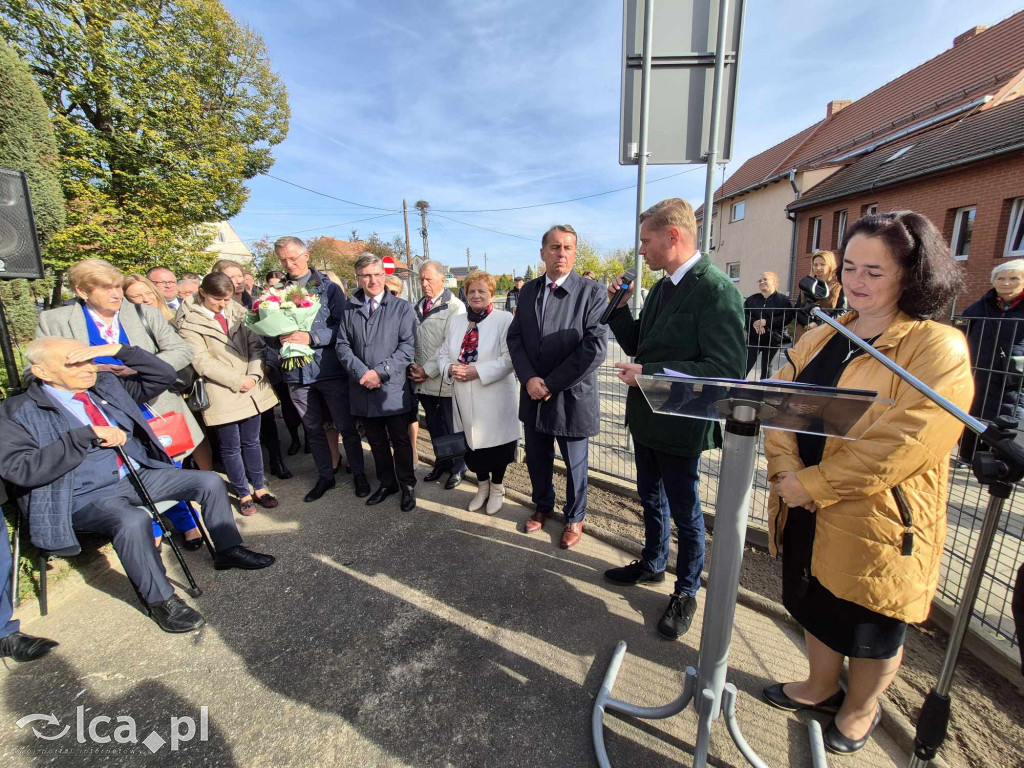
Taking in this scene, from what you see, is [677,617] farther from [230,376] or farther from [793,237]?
[793,237]

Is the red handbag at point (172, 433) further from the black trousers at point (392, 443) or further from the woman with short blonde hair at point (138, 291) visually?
the black trousers at point (392, 443)

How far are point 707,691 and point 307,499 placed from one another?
3.51 m

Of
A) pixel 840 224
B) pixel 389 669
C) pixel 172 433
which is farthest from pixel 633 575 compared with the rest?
pixel 840 224

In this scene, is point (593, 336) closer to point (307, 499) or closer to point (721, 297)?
point (721, 297)

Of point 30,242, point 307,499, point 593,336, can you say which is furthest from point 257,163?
point 593,336

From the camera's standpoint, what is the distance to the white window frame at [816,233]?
679 inches

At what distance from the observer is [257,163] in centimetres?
1595

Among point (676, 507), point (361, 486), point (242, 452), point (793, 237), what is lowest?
point (361, 486)

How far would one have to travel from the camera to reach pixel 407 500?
382 cm

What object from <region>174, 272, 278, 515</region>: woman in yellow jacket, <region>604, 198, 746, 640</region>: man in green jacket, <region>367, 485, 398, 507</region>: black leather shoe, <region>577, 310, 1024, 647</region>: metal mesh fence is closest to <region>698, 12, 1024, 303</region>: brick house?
<region>577, 310, 1024, 647</region>: metal mesh fence

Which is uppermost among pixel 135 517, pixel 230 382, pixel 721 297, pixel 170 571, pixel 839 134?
pixel 839 134

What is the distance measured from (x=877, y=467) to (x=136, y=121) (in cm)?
1760

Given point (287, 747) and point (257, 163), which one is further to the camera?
point (257, 163)

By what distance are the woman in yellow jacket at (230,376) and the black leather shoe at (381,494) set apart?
84 centimetres
